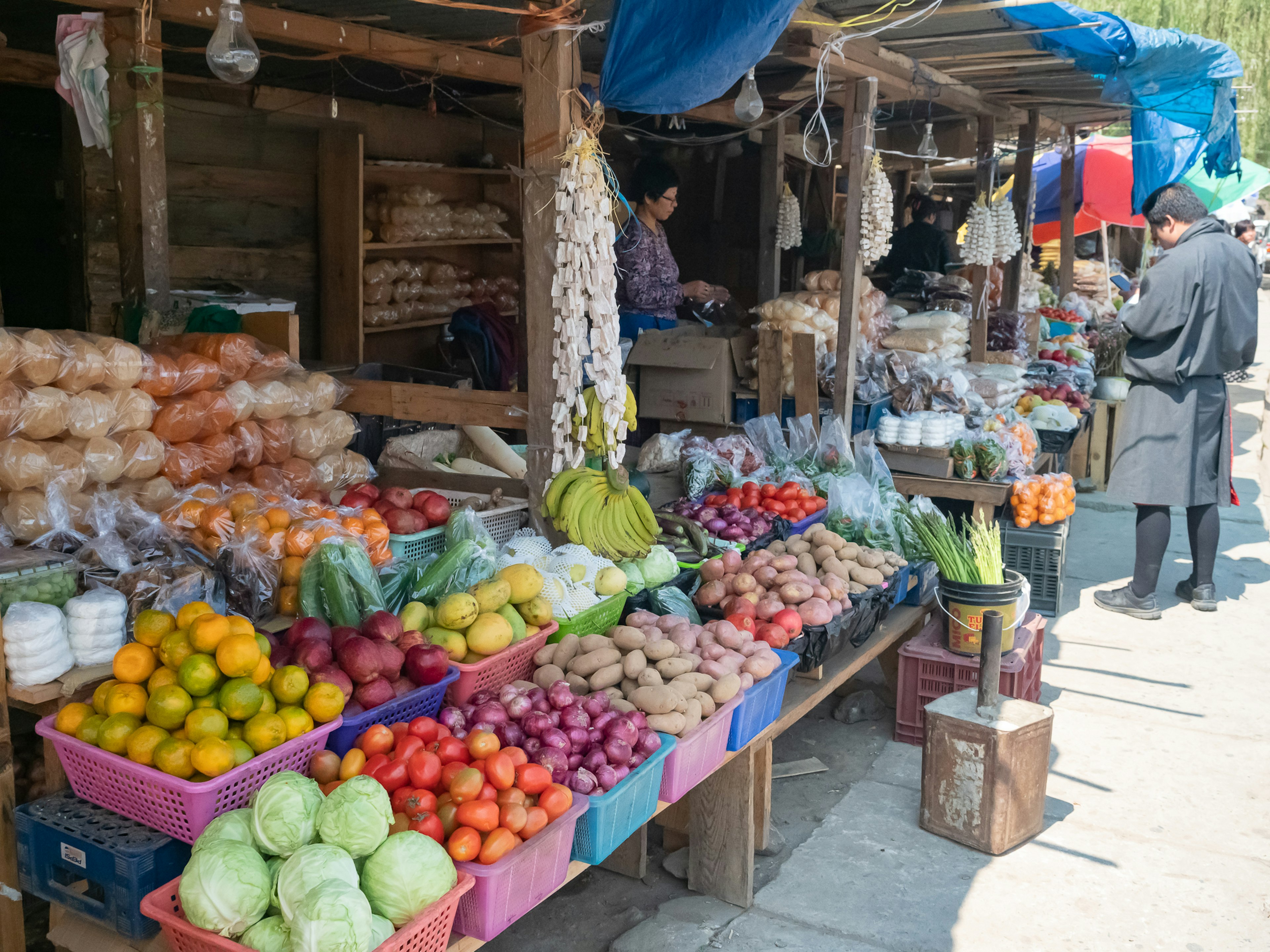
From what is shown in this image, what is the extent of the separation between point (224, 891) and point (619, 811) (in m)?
0.89

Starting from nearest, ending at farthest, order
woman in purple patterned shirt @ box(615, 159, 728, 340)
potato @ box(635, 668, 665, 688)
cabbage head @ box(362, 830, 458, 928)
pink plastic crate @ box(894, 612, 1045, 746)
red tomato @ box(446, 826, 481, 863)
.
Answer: cabbage head @ box(362, 830, 458, 928) → red tomato @ box(446, 826, 481, 863) → potato @ box(635, 668, 665, 688) → pink plastic crate @ box(894, 612, 1045, 746) → woman in purple patterned shirt @ box(615, 159, 728, 340)

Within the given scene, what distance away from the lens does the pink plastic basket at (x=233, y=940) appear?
179 cm

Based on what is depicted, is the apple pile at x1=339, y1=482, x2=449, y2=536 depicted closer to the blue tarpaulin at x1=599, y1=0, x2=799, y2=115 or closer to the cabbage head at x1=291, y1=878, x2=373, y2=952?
the blue tarpaulin at x1=599, y1=0, x2=799, y2=115

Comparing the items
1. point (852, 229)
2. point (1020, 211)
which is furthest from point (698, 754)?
point (1020, 211)

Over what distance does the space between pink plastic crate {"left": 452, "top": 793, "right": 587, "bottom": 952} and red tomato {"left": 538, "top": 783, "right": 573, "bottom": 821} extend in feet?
0.05

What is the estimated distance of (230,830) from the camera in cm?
193

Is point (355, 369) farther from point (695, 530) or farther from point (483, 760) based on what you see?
point (483, 760)

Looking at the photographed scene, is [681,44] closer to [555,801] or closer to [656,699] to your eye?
[656,699]

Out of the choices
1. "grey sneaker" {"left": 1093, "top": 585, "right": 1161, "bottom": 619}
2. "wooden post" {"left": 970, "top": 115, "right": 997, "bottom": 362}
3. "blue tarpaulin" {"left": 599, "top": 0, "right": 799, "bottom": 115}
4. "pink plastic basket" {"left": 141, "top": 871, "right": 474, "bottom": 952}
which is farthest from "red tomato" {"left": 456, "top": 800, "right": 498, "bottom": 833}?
"wooden post" {"left": 970, "top": 115, "right": 997, "bottom": 362}

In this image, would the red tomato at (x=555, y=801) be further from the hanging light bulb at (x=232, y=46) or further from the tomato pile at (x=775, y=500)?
the tomato pile at (x=775, y=500)

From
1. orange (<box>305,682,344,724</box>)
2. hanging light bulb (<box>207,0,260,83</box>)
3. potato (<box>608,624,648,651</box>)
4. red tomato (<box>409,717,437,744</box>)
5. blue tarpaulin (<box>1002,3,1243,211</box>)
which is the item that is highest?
blue tarpaulin (<box>1002,3,1243,211</box>)

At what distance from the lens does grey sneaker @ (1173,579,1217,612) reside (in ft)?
18.4

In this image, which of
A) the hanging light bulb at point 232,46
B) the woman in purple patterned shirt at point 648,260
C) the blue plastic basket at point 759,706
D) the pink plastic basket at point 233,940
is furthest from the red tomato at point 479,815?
the woman in purple patterned shirt at point 648,260

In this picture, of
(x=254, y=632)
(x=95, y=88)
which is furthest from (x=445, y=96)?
(x=254, y=632)
